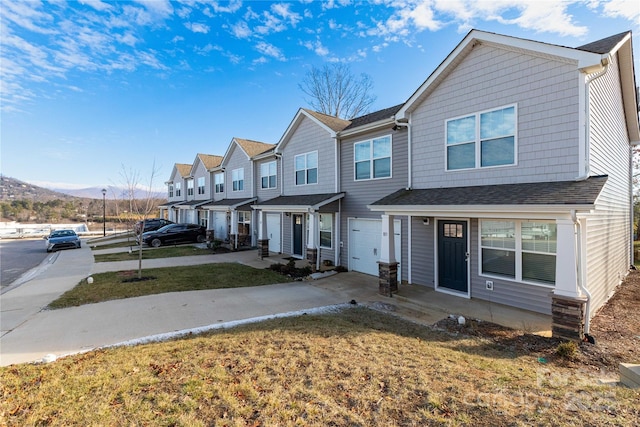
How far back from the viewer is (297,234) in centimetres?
1582

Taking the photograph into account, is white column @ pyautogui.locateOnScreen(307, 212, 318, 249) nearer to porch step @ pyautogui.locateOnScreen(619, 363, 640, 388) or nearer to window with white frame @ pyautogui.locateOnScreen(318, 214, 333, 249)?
window with white frame @ pyautogui.locateOnScreen(318, 214, 333, 249)

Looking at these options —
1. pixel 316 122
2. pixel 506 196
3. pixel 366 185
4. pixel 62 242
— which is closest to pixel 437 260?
pixel 506 196

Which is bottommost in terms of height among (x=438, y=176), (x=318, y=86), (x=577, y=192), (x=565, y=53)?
(x=577, y=192)

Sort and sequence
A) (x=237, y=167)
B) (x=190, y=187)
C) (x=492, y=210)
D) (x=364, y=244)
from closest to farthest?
1. (x=492, y=210)
2. (x=364, y=244)
3. (x=237, y=167)
4. (x=190, y=187)

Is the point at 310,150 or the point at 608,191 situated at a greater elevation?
the point at 310,150

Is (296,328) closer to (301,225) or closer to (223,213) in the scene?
(301,225)

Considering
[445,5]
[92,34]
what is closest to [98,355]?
[92,34]

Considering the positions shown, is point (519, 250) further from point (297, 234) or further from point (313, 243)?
point (297, 234)

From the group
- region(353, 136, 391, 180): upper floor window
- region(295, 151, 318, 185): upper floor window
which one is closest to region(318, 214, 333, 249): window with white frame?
region(295, 151, 318, 185): upper floor window

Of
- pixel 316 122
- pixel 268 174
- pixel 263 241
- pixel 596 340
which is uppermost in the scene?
pixel 316 122

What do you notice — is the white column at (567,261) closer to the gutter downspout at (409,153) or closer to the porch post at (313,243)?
the gutter downspout at (409,153)

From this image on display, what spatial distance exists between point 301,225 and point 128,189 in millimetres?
8874

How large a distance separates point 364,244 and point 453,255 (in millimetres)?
3681

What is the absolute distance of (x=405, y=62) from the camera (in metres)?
16.3
